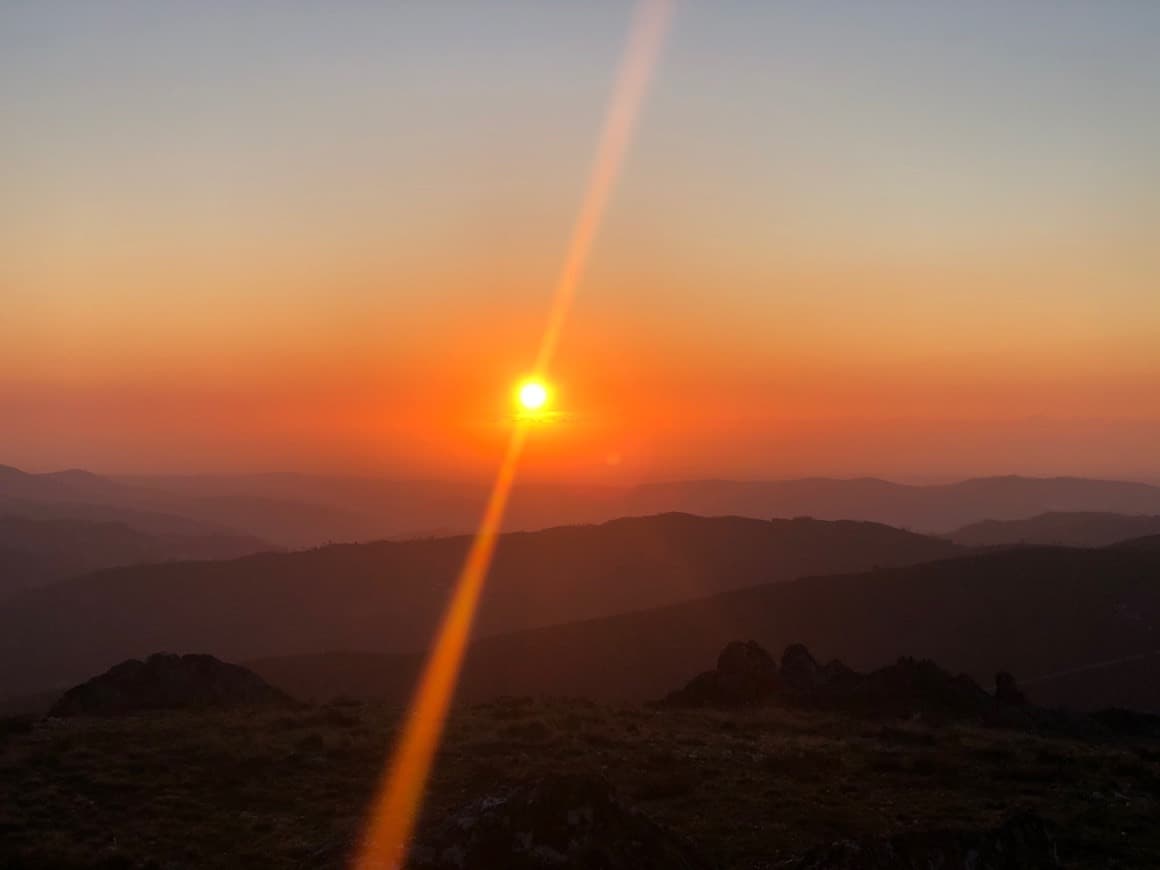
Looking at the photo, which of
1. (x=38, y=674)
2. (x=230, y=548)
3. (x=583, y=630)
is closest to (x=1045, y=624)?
(x=583, y=630)

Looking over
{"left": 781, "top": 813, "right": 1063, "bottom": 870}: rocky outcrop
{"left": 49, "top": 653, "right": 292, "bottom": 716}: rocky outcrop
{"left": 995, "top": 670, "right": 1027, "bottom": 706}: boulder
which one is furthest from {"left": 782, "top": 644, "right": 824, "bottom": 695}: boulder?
{"left": 781, "top": 813, "right": 1063, "bottom": 870}: rocky outcrop

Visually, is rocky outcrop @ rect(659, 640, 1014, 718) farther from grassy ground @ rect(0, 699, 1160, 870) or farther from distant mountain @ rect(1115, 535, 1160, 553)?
distant mountain @ rect(1115, 535, 1160, 553)

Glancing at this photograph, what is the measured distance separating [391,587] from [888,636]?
66.6m

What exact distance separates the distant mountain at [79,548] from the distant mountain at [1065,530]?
151 metres

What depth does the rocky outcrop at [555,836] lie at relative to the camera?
970 centimetres

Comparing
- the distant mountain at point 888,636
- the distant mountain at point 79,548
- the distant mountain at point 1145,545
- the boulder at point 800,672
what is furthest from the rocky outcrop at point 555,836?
the distant mountain at point 79,548

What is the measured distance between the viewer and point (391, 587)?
110125mm

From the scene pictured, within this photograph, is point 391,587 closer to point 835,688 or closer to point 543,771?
point 835,688

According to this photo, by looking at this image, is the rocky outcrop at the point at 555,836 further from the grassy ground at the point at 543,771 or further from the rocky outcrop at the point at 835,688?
the rocky outcrop at the point at 835,688

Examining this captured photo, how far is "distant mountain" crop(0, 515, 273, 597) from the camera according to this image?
480ft

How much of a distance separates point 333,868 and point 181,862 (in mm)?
5072

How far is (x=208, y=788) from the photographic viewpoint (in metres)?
17.9

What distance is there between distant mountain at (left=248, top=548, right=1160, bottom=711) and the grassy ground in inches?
1104

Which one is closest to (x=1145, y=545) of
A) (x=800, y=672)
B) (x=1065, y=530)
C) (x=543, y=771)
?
(x=800, y=672)
